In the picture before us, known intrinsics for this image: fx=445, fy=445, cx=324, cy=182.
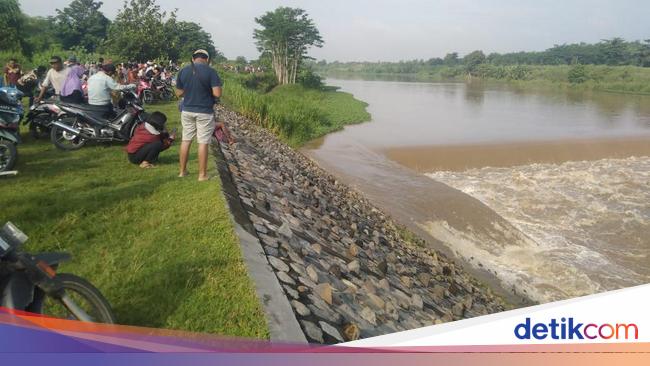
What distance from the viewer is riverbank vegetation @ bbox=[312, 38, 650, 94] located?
62.5 meters

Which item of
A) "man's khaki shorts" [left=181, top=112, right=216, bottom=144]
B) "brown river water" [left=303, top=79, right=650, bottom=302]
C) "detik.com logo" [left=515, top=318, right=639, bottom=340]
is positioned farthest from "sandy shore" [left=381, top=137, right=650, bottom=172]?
"detik.com logo" [left=515, top=318, right=639, bottom=340]

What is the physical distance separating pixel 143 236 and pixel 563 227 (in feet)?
31.6

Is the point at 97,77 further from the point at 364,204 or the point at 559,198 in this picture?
the point at 559,198

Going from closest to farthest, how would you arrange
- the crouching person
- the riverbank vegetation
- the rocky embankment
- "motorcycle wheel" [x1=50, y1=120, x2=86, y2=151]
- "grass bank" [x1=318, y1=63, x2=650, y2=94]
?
the rocky embankment → the crouching person → "motorcycle wheel" [x1=50, y1=120, x2=86, y2=151] → "grass bank" [x1=318, y1=63, x2=650, y2=94] → the riverbank vegetation

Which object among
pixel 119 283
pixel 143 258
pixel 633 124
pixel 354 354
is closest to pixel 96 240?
pixel 143 258

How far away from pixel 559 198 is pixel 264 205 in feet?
32.8

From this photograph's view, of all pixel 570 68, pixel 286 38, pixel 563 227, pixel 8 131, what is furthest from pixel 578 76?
pixel 8 131

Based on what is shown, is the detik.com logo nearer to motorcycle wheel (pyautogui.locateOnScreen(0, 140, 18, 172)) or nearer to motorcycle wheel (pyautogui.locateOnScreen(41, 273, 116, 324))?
motorcycle wheel (pyautogui.locateOnScreen(41, 273, 116, 324))

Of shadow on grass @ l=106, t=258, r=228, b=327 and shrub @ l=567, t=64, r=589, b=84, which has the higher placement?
shrub @ l=567, t=64, r=589, b=84

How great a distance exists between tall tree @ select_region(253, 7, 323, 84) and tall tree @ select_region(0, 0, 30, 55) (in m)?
21.5

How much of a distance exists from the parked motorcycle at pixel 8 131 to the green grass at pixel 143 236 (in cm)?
24

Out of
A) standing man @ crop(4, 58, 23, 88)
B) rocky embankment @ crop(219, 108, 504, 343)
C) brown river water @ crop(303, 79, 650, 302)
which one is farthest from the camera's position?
standing man @ crop(4, 58, 23, 88)

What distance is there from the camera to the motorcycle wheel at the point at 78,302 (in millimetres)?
2375

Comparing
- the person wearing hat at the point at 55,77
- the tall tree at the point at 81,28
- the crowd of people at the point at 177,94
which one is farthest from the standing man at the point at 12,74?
the tall tree at the point at 81,28
